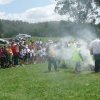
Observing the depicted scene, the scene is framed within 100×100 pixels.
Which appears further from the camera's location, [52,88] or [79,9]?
[79,9]

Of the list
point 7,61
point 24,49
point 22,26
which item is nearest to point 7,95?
point 7,61

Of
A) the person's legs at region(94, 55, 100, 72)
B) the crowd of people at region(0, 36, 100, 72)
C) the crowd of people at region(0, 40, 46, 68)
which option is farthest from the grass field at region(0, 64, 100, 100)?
Answer: the crowd of people at region(0, 40, 46, 68)

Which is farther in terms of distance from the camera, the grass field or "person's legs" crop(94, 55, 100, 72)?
"person's legs" crop(94, 55, 100, 72)

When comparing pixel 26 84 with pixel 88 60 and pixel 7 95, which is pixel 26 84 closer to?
pixel 7 95

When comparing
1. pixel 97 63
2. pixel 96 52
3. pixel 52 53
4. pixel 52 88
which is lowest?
pixel 52 88

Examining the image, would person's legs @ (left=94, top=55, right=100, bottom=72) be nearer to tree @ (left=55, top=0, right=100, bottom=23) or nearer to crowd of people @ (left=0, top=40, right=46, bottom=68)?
crowd of people @ (left=0, top=40, right=46, bottom=68)

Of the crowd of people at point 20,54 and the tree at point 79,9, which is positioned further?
the tree at point 79,9

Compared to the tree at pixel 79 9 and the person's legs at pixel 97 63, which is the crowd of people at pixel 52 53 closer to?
the person's legs at pixel 97 63

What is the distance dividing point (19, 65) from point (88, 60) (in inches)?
326

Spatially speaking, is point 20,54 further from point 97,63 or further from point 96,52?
point 97,63

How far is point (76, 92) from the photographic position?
16.1 meters

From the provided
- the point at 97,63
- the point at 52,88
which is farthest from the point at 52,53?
the point at 52,88

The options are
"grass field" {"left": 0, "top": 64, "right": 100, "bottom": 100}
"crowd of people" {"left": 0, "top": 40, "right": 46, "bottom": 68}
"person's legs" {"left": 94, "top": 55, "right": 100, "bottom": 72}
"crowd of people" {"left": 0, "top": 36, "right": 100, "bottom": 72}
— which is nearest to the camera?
"grass field" {"left": 0, "top": 64, "right": 100, "bottom": 100}

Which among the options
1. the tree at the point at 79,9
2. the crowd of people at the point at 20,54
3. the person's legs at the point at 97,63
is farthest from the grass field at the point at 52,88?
the tree at the point at 79,9
